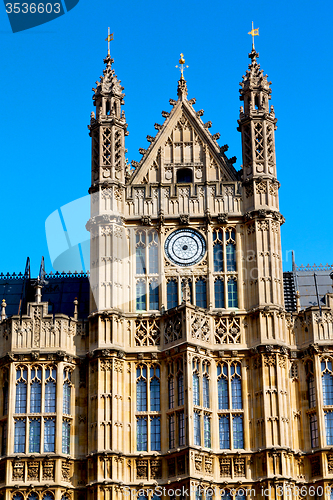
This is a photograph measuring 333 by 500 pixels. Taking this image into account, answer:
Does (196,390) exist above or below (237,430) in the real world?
above

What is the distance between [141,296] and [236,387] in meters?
6.65

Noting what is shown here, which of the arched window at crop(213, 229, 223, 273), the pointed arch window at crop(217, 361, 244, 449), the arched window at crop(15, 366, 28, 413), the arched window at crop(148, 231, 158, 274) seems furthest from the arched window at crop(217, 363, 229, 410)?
the arched window at crop(15, 366, 28, 413)

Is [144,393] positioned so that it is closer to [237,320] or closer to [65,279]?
[237,320]

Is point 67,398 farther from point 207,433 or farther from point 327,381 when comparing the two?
point 327,381

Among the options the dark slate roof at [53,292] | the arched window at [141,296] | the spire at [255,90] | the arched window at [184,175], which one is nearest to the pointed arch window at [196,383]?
the arched window at [141,296]

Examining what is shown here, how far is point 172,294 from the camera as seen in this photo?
186ft

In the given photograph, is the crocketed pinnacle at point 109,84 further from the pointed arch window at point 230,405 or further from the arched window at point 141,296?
the pointed arch window at point 230,405

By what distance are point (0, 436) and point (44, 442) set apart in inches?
89.0

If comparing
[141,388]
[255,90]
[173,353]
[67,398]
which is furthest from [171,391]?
[255,90]

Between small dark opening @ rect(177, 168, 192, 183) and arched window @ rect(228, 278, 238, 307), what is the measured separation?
21.2ft

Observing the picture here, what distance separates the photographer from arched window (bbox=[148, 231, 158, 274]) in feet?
188

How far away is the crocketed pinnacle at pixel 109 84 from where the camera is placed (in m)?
60.4

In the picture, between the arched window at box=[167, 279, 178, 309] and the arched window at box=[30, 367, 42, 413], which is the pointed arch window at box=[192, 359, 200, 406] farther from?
the arched window at box=[30, 367, 42, 413]

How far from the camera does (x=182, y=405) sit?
5300 centimetres
